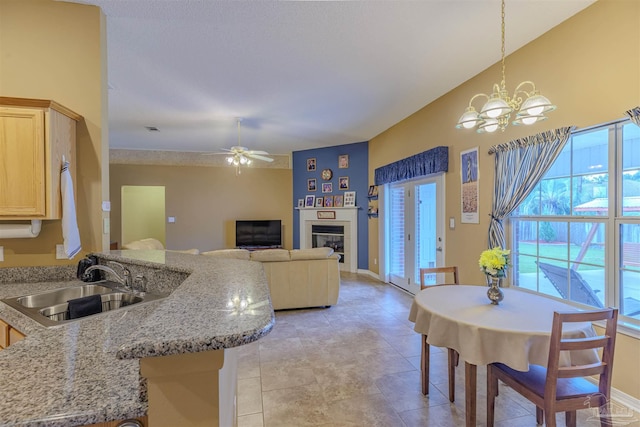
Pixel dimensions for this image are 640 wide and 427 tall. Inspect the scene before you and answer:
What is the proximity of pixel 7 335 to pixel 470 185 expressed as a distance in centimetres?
403

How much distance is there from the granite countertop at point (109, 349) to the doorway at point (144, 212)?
24.0 ft

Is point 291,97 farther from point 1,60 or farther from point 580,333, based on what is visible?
point 580,333

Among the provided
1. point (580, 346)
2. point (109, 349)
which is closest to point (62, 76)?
point (109, 349)

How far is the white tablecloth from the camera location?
156 cm

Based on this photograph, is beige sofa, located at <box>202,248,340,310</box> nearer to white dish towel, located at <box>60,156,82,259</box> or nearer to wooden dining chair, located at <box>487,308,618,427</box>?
white dish towel, located at <box>60,156,82,259</box>

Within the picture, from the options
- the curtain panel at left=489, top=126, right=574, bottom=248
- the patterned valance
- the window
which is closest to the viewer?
the window

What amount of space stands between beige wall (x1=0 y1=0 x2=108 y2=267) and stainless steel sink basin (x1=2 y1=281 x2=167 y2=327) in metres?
0.40

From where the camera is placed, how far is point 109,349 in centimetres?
106

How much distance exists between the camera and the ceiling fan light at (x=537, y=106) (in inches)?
71.8

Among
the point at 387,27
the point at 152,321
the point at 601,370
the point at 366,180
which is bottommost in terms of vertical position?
the point at 601,370

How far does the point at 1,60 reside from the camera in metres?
2.13

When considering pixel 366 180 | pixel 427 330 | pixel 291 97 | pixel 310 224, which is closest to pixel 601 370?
pixel 427 330

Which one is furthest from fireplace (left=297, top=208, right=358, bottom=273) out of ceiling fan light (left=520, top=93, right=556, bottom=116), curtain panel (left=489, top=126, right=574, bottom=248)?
ceiling fan light (left=520, top=93, right=556, bottom=116)

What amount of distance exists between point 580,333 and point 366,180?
521cm
